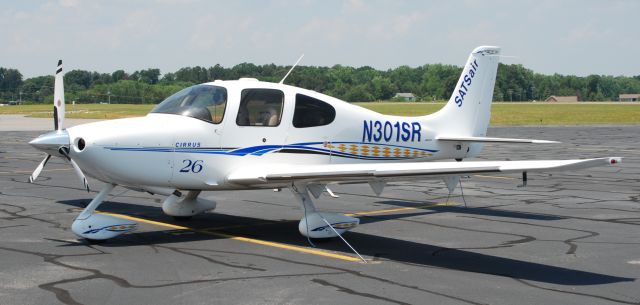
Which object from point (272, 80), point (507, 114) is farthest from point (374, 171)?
point (507, 114)

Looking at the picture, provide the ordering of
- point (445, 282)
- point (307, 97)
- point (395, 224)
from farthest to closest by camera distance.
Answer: point (395, 224), point (307, 97), point (445, 282)

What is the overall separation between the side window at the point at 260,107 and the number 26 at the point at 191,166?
846 millimetres

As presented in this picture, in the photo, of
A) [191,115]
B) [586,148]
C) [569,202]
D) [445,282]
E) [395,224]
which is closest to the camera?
[445,282]

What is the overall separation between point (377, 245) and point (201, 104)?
10.3ft

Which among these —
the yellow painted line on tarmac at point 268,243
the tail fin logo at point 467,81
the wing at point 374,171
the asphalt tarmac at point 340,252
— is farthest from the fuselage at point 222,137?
the tail fin logo at point 467,81

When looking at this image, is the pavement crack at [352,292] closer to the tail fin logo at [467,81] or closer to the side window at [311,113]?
the side window at [311,113]

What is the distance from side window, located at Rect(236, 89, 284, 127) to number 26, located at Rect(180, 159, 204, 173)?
2.78 ft

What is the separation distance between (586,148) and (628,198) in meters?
17.6

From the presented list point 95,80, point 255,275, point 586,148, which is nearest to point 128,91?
point 95,80

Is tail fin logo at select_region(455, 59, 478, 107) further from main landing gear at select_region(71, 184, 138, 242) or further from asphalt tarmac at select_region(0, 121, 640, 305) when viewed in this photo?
main landing gear at select_region(71, 184, 138, 242)

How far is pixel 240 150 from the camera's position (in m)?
10.7

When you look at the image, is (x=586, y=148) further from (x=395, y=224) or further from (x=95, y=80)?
(x=95, y=80)

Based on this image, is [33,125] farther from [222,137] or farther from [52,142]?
[52,142]

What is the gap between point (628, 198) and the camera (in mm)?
15445
